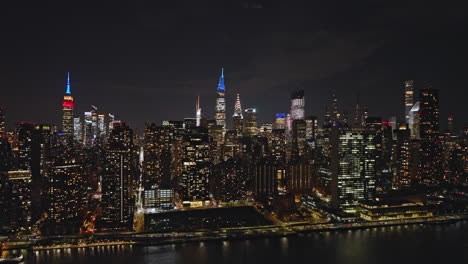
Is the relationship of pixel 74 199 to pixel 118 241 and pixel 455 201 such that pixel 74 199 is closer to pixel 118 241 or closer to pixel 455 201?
pixel 118 241

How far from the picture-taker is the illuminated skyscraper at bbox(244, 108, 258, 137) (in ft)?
187

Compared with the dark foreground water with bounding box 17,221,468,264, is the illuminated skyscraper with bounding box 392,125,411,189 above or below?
above

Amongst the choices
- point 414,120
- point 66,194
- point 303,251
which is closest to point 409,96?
point 414,120

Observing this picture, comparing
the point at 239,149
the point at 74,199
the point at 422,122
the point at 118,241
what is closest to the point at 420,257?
the point at 118,241

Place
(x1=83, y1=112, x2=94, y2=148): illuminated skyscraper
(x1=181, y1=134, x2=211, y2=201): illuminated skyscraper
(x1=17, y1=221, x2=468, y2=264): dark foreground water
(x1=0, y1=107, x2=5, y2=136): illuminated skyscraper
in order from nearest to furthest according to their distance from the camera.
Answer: (x1=17, y1=221, x2=468, y2=264): dark foreground water < (x1=181, y1=134, x2=211, y2=201): illuminated skyscraper < (x1=0, y1=107, x2=5, y2=136): illuminated skyscraper < (x1=83, y1=112, x2=94, y2=148): illuminated skyscraper

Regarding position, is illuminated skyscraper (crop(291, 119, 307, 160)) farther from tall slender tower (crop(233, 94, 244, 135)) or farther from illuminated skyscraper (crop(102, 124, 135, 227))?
illuminated skyscraper (crop(102, 124, 135, 227))

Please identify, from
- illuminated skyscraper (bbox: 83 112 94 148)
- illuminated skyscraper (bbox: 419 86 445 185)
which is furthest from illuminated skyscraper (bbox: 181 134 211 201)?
illuminated skyscraper (bbox: 83 112 94 148)

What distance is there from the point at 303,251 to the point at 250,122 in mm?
43001

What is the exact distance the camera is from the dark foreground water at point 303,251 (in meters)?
→ 14.3

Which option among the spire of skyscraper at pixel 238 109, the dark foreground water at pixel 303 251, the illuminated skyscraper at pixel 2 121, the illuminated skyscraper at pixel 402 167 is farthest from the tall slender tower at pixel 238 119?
the dark foreground water at pixel 303 251

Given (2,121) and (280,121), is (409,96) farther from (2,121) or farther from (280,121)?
(2,121)

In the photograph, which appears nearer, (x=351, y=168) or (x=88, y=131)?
(x=351, y=168)

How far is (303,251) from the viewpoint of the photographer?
50.1 ft

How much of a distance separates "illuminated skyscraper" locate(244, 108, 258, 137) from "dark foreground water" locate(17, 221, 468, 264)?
39760 millimetres
